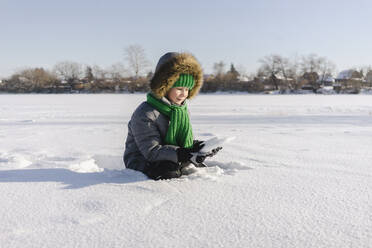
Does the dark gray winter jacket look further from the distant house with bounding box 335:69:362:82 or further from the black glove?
the distant house with bounding box 335:69:362:82

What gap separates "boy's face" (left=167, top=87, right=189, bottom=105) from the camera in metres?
1.67

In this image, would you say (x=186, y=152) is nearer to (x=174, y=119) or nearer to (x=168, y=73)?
(x=174, y=119)

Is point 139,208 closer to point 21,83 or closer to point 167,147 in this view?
point 167,147

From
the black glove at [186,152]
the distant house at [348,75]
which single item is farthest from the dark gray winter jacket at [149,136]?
the distant house at [348,75]

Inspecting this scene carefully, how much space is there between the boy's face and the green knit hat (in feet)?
0.08

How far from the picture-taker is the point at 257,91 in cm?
3216

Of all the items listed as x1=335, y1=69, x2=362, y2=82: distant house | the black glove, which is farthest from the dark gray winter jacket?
x1=335, y1=69, x2=362, y2=82: distant house

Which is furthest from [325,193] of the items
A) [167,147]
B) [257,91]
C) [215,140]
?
[257,91]

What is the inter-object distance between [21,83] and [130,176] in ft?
137

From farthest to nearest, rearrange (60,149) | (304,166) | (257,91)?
(257,91) < (60,149) < (304,166)

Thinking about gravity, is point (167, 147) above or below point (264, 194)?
above

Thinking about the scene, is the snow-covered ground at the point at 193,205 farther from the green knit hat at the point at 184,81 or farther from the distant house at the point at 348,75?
the distant house at the point at 348,75

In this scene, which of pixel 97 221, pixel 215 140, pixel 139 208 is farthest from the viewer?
pixel 215 140

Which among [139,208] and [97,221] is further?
[139,208]
